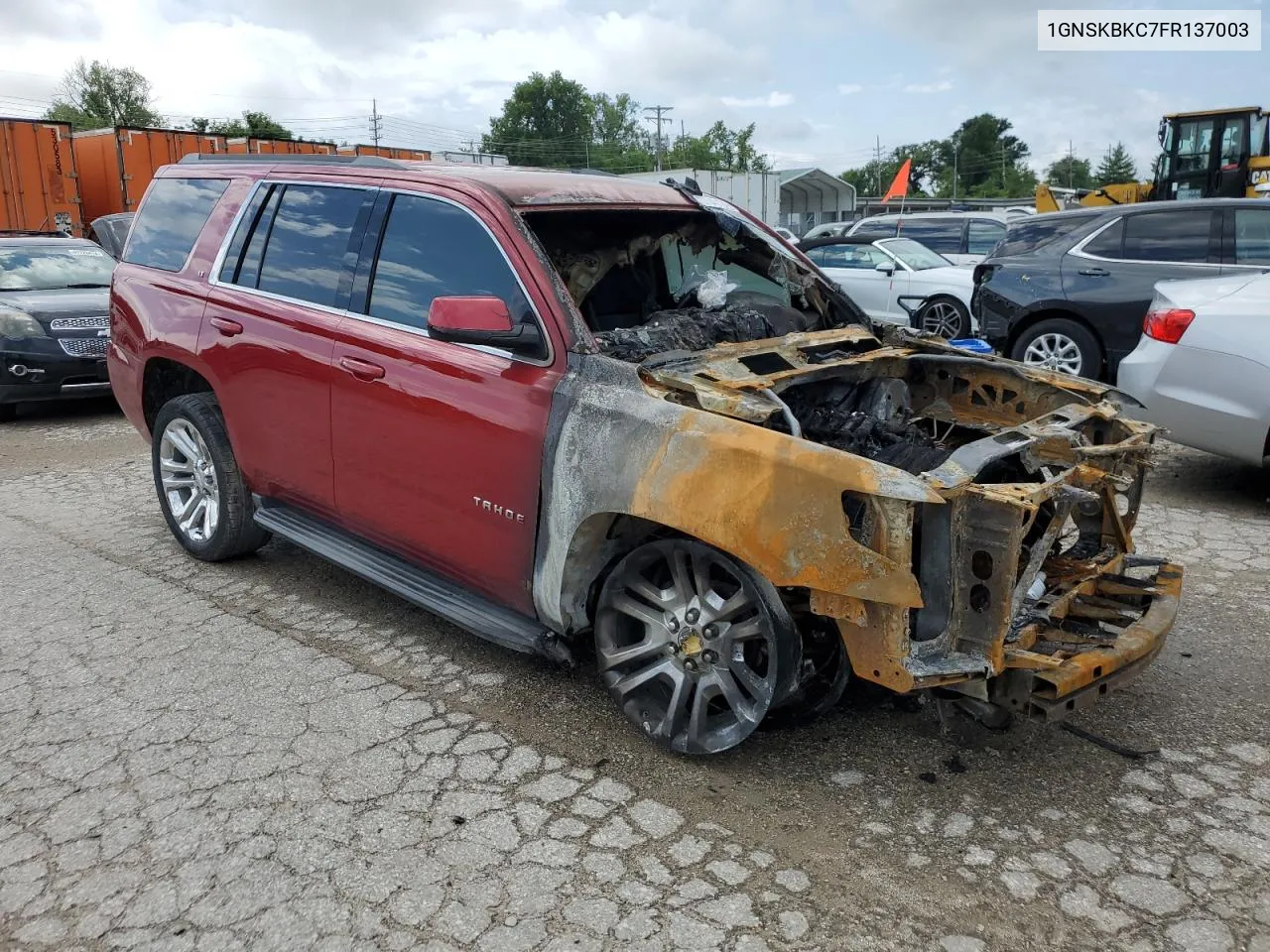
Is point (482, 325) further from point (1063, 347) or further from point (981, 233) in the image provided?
point (981, 233)

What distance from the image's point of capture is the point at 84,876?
108 inches

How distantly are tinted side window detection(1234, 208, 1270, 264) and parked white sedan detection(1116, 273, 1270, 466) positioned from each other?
2280 mm

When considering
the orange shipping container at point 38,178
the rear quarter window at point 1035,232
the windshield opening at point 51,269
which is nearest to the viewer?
the rear quarter window at point 1035,232

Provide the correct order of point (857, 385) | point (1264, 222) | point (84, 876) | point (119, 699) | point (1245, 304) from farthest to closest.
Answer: point (1264, 222), point (1245, 304), point (857, 385), point (119, 699), point (84, 876)

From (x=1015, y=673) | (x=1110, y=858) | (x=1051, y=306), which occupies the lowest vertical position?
(x=1110, y=858)

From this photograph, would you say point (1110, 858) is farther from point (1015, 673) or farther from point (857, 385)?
point (857, 385)

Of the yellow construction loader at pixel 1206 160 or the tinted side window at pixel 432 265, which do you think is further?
the yellow construction loader at pixel 1206 160

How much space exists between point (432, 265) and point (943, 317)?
360 inches

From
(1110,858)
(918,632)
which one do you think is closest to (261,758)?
(918,632)

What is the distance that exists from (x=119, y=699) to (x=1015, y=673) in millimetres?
3149

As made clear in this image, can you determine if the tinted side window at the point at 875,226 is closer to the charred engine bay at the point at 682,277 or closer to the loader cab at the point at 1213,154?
the loader cab at the point at 1213,154

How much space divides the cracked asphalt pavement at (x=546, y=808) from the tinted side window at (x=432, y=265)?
141cm

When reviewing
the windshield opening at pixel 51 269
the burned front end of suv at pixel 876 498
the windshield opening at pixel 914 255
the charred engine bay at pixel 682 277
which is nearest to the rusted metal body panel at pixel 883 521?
the burned front end of suv at pixel 876 498

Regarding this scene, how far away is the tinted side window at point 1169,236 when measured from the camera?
314 inches
